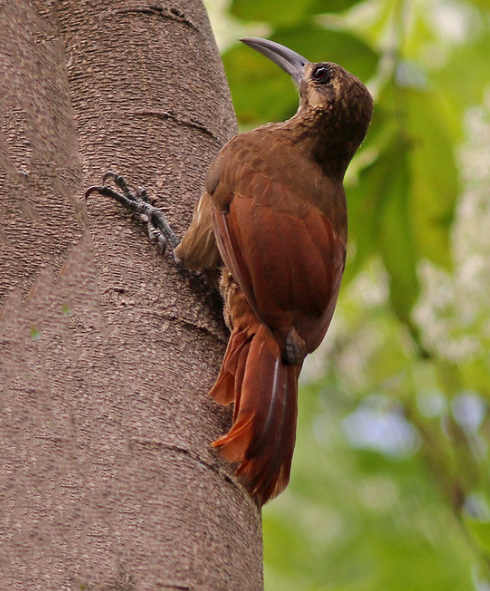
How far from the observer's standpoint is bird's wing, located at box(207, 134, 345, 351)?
2131 millimetres

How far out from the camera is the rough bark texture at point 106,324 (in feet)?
4.31

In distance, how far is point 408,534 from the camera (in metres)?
3.98

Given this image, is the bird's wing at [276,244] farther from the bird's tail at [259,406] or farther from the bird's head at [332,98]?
the bird's head at [332,98]

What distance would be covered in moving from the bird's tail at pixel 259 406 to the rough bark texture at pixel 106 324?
1.4 inches

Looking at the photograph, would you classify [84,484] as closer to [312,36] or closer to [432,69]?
[312,36]

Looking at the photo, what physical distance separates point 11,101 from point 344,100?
133cm

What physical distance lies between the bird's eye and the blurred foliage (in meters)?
0.10

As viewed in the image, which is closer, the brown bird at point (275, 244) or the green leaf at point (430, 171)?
the brown bird at point (275, 244)

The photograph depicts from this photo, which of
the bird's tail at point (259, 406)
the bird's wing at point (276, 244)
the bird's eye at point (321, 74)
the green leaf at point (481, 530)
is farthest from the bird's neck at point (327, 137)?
the green leaf at point (481, 530)

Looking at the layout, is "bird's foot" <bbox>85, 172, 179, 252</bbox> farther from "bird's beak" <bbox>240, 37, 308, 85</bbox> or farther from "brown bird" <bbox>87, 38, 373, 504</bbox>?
"bird's beak" <bbox>240, 37, 308, 85</bbox>

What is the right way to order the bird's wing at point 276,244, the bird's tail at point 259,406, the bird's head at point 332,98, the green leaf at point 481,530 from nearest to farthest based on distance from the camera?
1. the bird's tail at point 259,406
2. the green leaf at point 481,530
3. the bird's wing at point 276,244
4. the bird's head at point 332,98

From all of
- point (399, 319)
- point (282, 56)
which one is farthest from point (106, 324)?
point (282, 56)

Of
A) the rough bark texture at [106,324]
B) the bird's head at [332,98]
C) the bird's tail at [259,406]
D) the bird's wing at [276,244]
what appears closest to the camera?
the rough bark texture at [106,324]

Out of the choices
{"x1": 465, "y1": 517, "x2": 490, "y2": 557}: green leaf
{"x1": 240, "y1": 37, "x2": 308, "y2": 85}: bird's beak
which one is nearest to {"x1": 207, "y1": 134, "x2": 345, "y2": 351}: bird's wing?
{"x1": 240, "y1": 37, "x2": 308, "y2": 85}: bird's beak
